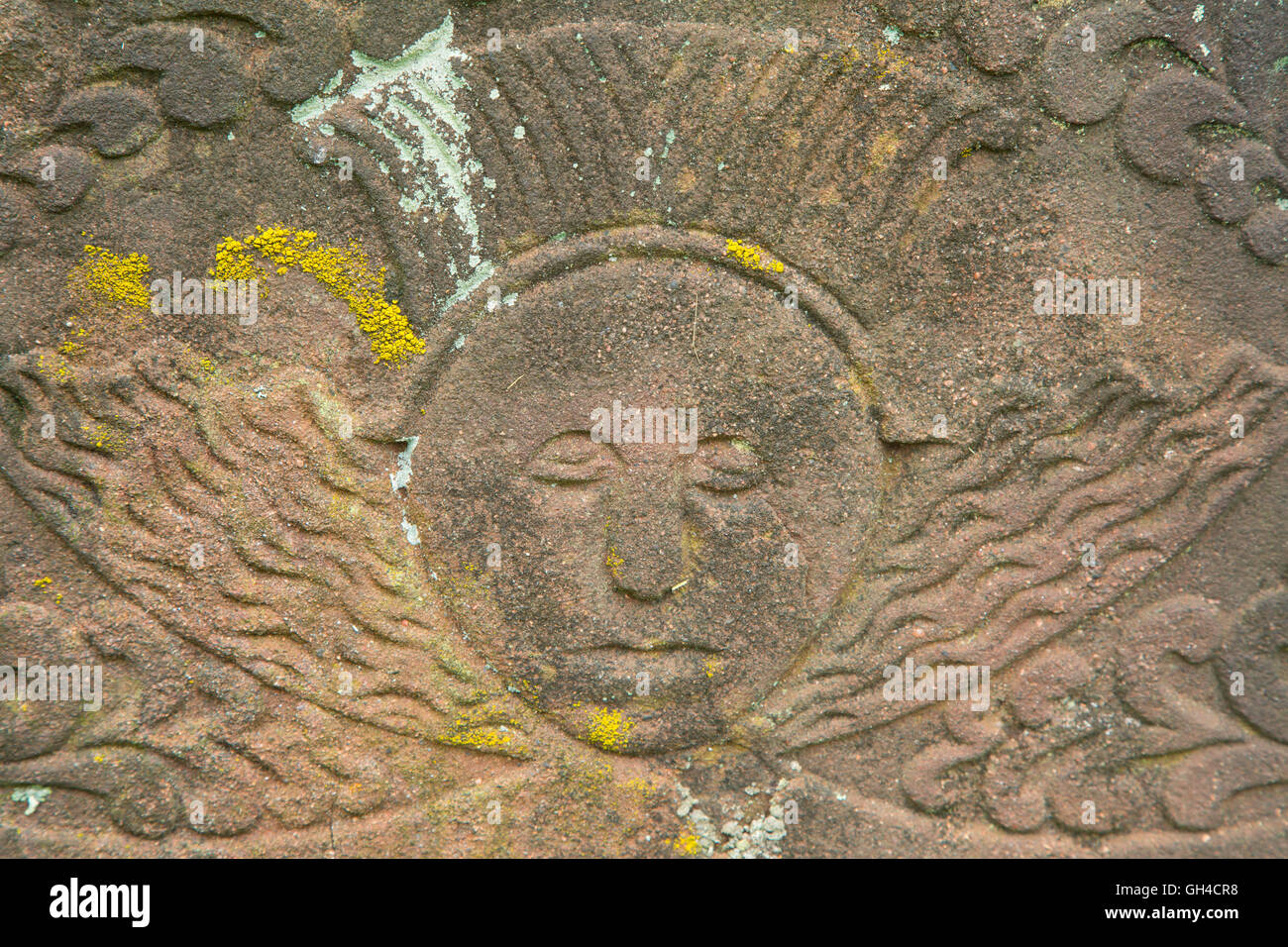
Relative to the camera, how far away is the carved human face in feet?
8.32

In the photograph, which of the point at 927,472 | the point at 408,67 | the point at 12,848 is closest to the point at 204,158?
the point at 408,67

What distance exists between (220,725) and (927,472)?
6.99 ft

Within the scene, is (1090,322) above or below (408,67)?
below

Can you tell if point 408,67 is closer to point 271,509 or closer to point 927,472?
point 271,509

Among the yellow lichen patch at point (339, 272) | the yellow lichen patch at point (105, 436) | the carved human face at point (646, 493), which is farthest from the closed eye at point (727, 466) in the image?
the yellow lichen patch at point (105, 436)

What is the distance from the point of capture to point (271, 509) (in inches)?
99.7

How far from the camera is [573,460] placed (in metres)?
2.56

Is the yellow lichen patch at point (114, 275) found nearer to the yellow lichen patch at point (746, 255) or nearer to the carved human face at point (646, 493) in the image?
the carved human face at point (646, 493)

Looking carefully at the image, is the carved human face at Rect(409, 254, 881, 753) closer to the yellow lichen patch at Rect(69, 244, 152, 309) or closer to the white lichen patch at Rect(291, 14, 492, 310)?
the white lichen patch at Rect(291, 14, 492, 310)

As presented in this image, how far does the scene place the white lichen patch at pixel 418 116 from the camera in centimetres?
245

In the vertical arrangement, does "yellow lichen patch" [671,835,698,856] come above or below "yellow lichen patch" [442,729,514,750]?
below

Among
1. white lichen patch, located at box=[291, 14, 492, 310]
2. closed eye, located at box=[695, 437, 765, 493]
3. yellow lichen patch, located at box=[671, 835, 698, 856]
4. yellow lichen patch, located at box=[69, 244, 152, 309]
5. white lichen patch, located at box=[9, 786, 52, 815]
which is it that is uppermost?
white lichen patch, located at box=[291, 14, 492, 310]

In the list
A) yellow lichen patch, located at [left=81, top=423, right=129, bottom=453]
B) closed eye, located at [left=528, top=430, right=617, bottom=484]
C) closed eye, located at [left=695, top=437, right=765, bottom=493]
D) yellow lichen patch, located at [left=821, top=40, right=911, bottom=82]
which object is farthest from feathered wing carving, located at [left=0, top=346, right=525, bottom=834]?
yellow lichen patch, located at [left=821, top=40, right=911, bottom=82]

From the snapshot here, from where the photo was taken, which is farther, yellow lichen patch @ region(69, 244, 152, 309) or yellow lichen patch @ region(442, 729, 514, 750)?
yellow lichen patch @ region(442, 729, 514, 750)
